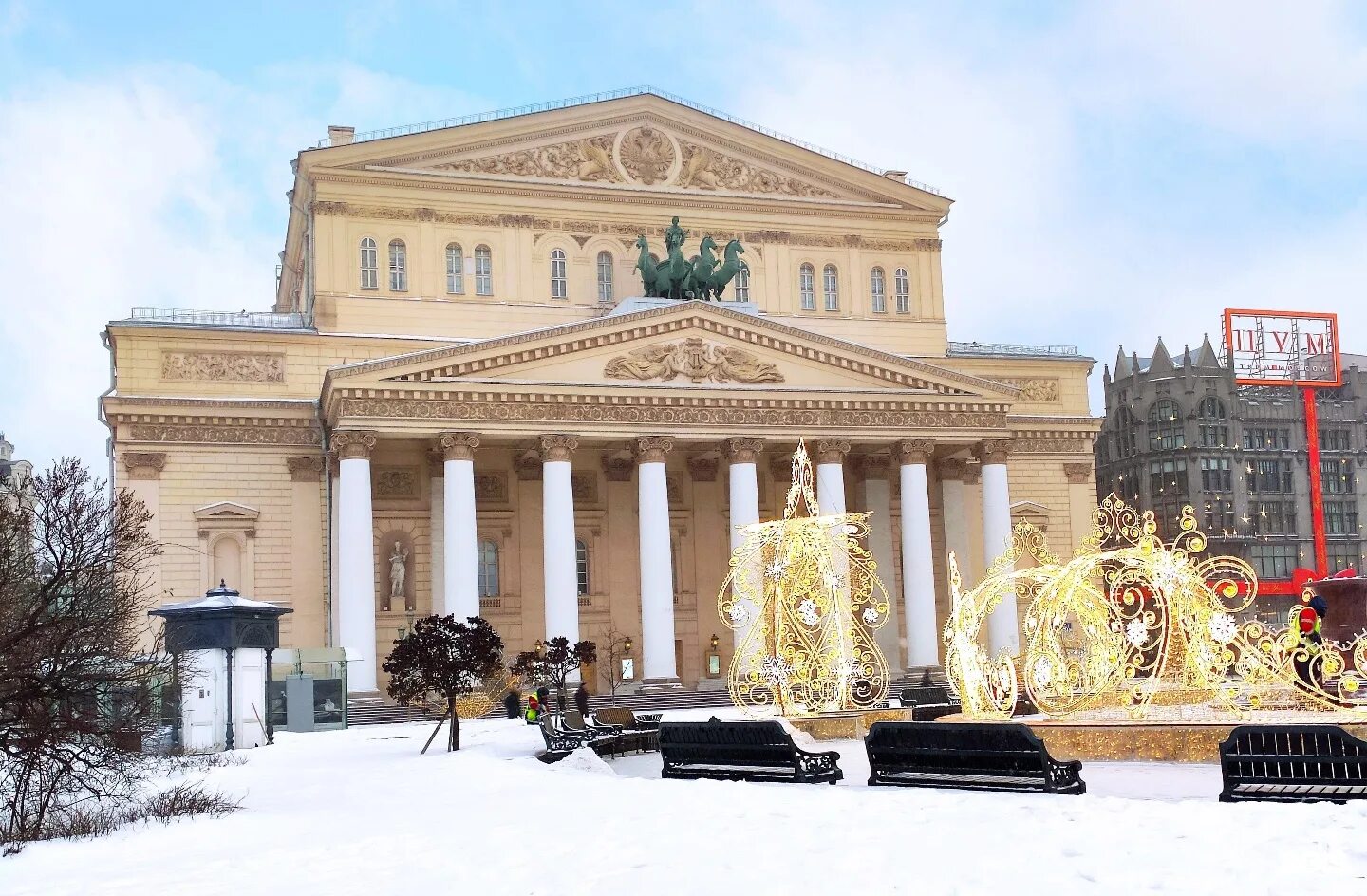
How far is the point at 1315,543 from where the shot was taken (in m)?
79.2

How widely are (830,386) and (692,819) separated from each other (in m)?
32.1

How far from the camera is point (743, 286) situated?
5200 cm

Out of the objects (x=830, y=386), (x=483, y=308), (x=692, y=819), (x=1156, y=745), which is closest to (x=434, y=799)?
(x=692, y=819)

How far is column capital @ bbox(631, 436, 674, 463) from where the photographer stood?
44.3m

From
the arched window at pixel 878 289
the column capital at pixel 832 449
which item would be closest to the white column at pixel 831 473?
the column capital at pixel 832 449

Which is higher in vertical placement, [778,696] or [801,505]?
[801,505]

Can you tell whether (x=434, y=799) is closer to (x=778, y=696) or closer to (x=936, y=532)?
(x=778, y=696)

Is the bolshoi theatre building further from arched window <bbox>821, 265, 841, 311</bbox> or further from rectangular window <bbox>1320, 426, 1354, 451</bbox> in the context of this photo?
rectangular window <bbox>1320, 426, 1354, 451</bbox>

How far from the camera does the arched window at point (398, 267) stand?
48.5 m

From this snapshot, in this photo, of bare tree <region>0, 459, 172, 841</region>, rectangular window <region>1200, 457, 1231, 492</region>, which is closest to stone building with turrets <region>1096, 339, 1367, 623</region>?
rectangular window <region>1200, 457, 1231, 492</region>

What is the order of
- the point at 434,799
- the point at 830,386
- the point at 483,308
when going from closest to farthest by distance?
the point at 434,799, the point at 830,386, the point at 483,308

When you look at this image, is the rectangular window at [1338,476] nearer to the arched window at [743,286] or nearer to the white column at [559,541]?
the arched window at [743,286]

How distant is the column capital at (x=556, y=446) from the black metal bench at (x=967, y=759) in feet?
87.9

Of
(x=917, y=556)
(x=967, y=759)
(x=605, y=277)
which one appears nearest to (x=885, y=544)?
(x=917, y=556)
